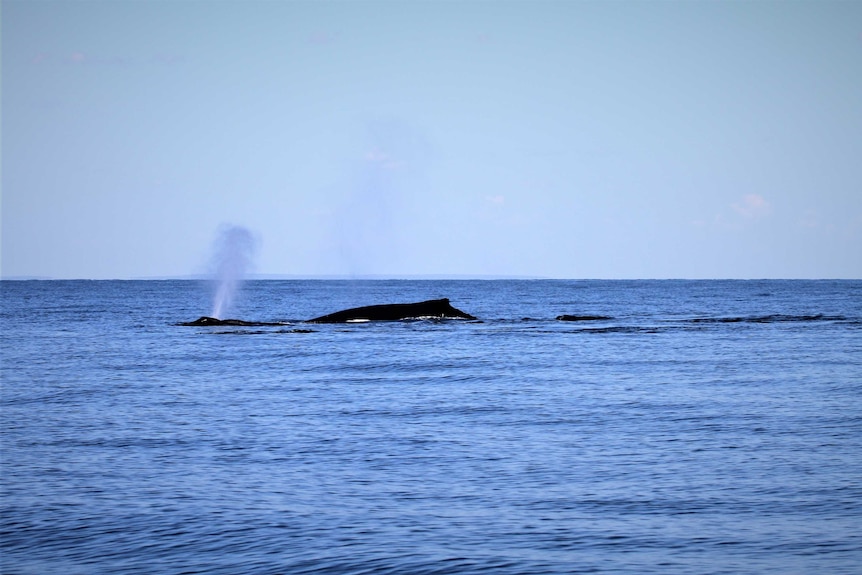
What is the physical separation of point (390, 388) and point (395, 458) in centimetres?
1283

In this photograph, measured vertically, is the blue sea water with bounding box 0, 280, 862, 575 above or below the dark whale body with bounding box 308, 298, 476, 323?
below

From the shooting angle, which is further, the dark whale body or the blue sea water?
the dark whale body

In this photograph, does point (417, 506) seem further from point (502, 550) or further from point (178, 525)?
point (178, 525)

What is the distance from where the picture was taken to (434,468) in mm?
18641

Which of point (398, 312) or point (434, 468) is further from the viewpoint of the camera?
point (398, 312)

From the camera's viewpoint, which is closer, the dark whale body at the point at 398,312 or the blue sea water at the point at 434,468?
the blue sea water at the point at 434,468

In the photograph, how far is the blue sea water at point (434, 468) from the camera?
1338cm

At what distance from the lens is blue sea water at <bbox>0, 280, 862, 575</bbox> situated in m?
13.4

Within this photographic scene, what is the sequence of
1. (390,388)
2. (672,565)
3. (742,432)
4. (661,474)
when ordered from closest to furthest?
(672,565)
(661,474)
(742,432)
(390,388)

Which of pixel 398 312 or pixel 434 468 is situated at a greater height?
pixel 398 312

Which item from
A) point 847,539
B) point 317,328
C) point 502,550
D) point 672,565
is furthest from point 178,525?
point 317,328

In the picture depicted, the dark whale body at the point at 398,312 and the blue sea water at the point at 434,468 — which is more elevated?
the dark whale body at the point at 398,312

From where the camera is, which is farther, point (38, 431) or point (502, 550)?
point (38, 431)

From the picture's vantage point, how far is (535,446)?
68.4 feet
